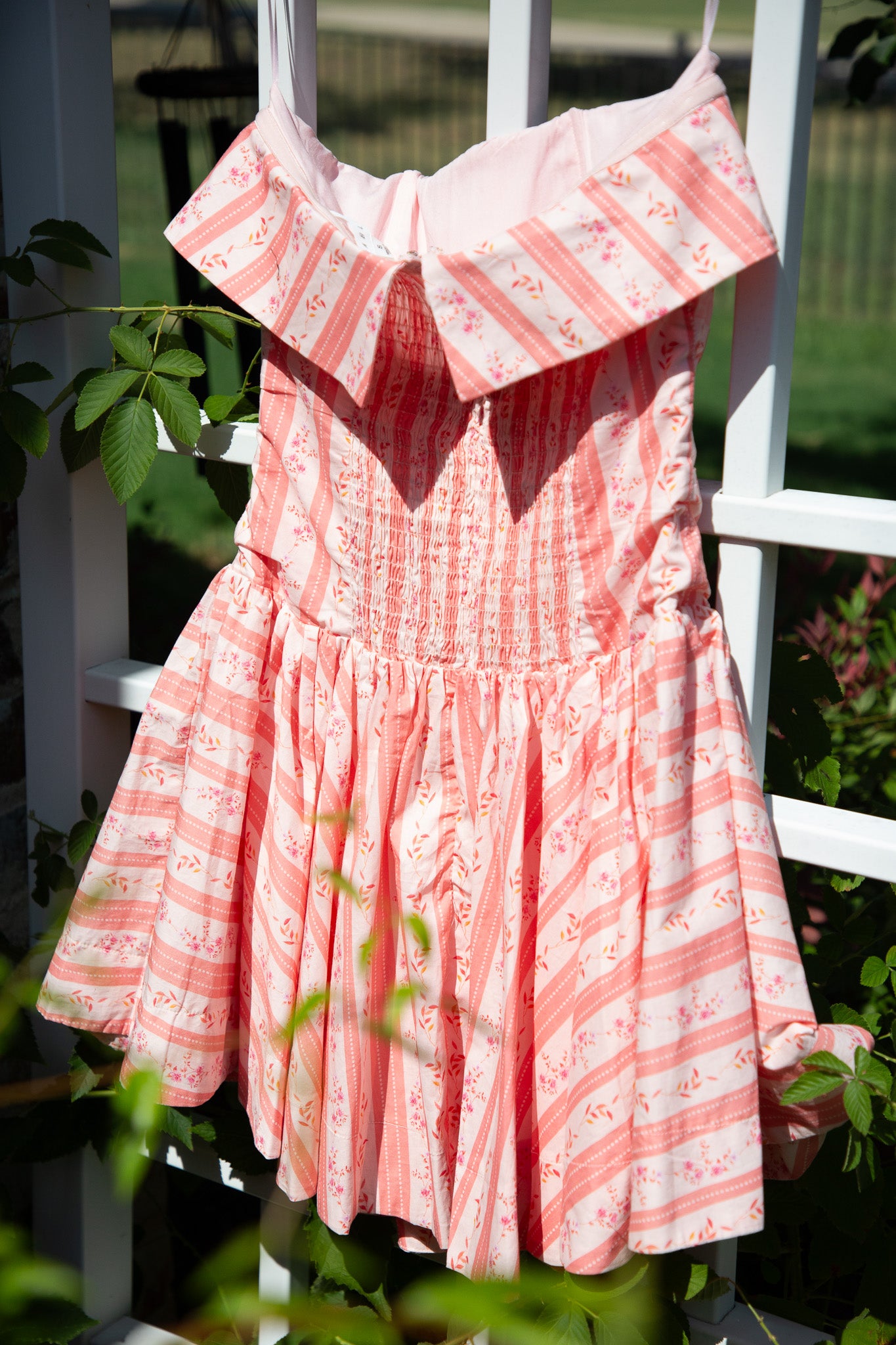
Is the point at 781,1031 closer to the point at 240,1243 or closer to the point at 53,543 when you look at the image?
the point at 240,1243

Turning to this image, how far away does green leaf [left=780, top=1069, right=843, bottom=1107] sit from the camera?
1.02 m

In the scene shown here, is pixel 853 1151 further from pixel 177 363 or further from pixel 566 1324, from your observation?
pixel 177 363

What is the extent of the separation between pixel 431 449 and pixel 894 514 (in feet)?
1.31

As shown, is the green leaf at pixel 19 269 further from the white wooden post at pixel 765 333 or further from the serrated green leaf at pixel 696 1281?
the serrated green leaf at pixel 696 1281

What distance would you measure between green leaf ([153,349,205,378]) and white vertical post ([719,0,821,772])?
0.54 metres

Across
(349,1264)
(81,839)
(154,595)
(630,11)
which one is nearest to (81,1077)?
(81,839)

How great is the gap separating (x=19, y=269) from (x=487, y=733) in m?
0.70

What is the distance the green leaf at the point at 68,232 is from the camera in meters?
1.30

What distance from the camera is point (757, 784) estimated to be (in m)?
1.06

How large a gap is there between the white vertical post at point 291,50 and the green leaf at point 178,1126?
1.06 metres

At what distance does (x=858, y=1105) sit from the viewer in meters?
1.02

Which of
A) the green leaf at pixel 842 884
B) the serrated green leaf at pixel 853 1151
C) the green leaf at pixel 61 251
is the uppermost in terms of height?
the green leaf at pixel 61 251

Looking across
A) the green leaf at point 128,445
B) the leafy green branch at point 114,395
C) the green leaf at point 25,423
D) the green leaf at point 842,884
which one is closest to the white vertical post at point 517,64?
the leafy green branch at point 114,395

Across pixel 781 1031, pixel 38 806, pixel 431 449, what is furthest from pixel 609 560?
pixel 38 806
